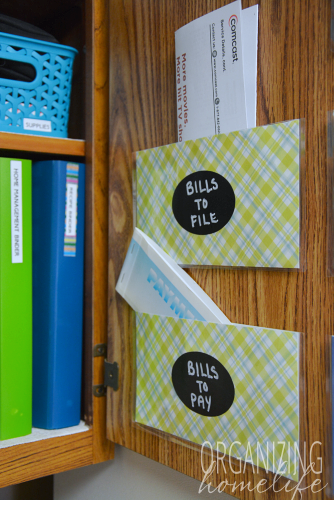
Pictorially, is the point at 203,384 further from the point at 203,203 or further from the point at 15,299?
the point at 15,299

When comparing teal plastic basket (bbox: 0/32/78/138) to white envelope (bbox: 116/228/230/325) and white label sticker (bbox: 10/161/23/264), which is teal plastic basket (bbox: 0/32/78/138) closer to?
white label sticker (bbox: 10/161/23/264)

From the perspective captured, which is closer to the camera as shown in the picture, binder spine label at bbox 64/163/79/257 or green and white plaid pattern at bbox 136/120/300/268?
green and white plaid pattern at bbox 136/120/300/268

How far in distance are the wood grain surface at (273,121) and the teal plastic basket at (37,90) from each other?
147mm

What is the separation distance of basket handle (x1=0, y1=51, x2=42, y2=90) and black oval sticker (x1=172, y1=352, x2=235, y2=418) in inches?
18.8

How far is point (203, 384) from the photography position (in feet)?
1.64

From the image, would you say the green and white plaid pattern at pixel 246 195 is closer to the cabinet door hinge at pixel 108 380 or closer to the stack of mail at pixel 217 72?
the stack of mail at pixel 217 72

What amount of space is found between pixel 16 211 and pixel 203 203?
1.02 ft

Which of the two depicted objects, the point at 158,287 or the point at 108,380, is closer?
the point at 158,287

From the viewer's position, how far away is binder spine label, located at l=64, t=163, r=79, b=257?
0.68m

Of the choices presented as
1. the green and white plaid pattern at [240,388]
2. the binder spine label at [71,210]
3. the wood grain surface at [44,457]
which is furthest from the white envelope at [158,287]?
the wood grain surface at [44,457]

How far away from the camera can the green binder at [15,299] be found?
635mm

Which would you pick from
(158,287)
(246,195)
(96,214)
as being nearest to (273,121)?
(246,195)

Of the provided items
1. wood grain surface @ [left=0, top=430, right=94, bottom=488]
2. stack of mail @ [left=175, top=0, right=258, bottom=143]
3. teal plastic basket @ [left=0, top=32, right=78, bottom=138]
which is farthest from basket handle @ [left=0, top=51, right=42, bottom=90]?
wood grain surface @ [left=0, top=430, right=94, bottom=488]
